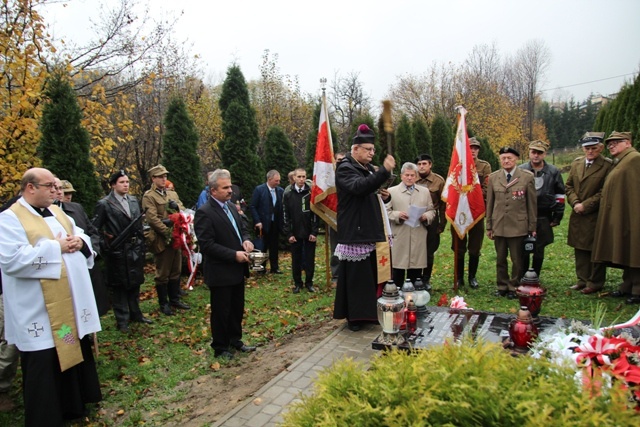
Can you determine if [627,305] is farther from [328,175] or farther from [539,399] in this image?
[539,399]

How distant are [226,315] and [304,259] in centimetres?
356

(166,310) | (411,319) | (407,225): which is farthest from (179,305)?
(411,319)

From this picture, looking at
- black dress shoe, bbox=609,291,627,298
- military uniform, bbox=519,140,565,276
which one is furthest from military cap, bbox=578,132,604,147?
black dress shoe, bbox=609,291,627,298

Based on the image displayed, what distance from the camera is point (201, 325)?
661cm

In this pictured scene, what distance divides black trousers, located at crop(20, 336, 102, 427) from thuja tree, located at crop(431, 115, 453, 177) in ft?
61.0

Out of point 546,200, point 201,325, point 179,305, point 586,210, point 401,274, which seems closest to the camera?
point 201,325

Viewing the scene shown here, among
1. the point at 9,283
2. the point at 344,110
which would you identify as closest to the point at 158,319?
the point at 9,283

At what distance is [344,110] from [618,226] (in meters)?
20.0

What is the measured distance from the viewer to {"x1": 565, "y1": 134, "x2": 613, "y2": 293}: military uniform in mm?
6703

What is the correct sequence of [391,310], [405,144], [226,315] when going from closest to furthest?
[391,310] < [226,315] < [405,144]

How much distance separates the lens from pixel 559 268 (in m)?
8.72

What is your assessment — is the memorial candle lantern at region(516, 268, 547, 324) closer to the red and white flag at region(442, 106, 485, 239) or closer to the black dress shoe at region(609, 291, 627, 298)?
the red and white flag at region(442, 106, 485, 239)

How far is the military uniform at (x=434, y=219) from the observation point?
24.6ft

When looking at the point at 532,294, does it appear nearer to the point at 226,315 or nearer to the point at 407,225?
the point at 407,225
